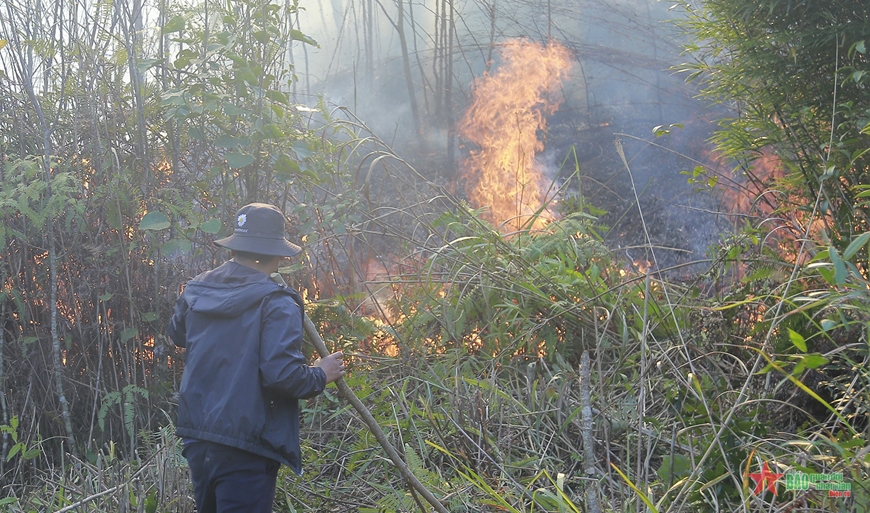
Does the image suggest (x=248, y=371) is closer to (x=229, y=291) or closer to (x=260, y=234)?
(x=229, y=291)

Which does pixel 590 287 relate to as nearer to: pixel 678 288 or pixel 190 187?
pixel 678 288

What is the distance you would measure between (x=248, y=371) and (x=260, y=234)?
2.10 feet

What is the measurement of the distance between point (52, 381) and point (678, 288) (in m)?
4.57

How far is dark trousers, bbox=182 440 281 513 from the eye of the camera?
2.97 m

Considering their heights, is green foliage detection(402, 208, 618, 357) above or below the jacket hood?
below

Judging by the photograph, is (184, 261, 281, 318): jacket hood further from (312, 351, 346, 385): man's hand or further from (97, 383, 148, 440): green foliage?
(97, 383, 148, 440): green foliage

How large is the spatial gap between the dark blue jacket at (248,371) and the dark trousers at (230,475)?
0.07 metres

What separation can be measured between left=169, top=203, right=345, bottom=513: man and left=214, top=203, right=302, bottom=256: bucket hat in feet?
0.04

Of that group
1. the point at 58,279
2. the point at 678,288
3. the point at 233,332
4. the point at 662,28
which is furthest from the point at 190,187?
the point at 662,28

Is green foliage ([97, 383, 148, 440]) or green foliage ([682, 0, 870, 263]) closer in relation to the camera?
green foliage ([682, 0, 870, 263])

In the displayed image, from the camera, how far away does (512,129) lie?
901cm

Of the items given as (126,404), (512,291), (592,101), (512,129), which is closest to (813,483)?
(512,291)

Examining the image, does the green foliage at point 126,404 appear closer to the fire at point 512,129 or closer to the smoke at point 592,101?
the fire at point 512,129

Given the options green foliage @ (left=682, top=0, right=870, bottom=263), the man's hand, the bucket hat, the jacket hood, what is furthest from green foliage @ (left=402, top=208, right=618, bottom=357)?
A: the jacket hood
